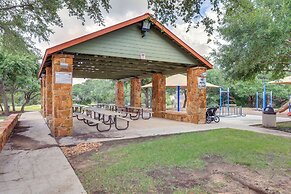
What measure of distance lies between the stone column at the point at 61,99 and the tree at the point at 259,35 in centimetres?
527

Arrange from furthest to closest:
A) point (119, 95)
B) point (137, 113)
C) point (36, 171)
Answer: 1. point (119, 95)
2. point (137, 113)
3. point (36, 171)

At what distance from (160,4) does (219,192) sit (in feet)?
11.3

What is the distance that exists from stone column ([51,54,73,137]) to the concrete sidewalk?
1282mm

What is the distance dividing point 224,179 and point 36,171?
3.26 meters

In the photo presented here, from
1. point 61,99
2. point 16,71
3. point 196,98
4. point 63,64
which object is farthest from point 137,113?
point 16,71

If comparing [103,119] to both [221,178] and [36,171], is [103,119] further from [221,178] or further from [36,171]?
[221,178]

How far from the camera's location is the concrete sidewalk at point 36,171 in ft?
9.50

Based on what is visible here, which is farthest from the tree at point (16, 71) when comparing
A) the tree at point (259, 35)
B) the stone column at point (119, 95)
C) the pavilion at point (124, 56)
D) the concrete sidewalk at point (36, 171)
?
the tree at point (259, 35)

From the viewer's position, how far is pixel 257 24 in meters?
7.14

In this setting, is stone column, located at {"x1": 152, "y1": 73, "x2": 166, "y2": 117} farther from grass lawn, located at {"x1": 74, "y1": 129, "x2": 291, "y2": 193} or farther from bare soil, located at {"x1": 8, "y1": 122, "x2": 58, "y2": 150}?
bare soil, located at {"x1": 8, "y1": 122, "x2": 58, "y2": 150}

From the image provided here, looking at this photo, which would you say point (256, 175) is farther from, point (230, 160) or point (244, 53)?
point (244, 53)

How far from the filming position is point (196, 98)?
9547 millimetres

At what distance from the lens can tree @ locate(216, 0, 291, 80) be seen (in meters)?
6.38

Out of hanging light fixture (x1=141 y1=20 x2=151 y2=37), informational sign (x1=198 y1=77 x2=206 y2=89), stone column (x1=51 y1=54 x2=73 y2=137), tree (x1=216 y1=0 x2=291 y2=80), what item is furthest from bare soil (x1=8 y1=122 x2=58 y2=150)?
informational sign (x1=198 y1=77 x2=206 y2=89)
